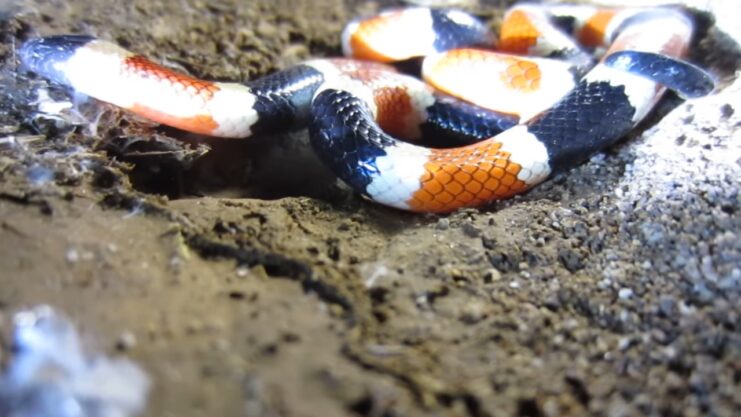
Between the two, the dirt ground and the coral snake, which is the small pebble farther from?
the coral snake

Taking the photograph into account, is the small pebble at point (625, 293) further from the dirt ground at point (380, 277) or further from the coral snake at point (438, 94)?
the coral snake at point (438, 94)

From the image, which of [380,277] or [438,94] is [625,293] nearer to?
[380,277]

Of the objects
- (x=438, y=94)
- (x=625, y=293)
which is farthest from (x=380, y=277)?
(x=438, y=94)

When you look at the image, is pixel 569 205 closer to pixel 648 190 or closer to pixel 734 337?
pixel 648 190

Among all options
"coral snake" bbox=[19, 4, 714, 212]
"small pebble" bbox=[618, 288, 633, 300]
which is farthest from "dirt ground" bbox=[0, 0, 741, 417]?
"coral snake" bbox=[19, 4, 714, 212]

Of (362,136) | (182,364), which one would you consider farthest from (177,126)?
(182,364)

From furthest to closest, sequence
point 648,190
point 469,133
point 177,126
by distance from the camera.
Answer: point 469,133
point 177,126
point 648,190

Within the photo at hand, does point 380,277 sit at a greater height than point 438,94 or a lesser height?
lesser
